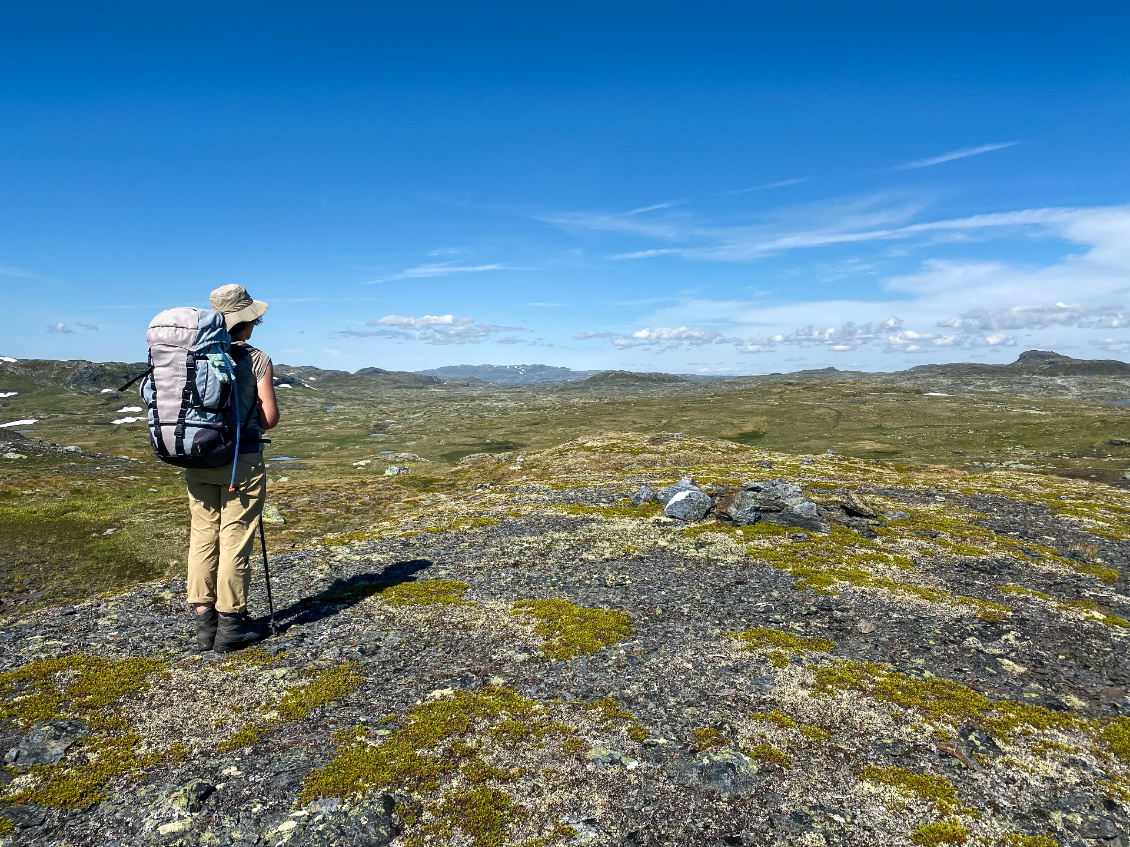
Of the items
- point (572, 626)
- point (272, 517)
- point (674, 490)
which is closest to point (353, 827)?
point (572, 626)

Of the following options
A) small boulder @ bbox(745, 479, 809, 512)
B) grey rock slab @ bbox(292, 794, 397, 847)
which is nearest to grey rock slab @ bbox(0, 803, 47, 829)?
grey rock slab @ bbox(292, 794, 397, 847)

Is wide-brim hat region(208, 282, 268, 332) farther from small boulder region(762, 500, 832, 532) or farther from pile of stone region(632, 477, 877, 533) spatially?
small boulder region(762, 500, 832, 532)

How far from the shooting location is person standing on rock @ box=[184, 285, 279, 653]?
10836 millimetres

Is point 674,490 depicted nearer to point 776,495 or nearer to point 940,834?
point 776,495

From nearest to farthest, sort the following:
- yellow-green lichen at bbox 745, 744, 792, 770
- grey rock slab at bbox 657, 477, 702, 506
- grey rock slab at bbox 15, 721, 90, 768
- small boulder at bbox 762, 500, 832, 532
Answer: grey rock slab at bbox 15, 721, 90, 768 → yellow-green lichen at bbox 745, 744, 792, 770 → small boulder at bbox 762, 500, 832, 532 → grey rock slab at bbox 657, 477, 702, 506

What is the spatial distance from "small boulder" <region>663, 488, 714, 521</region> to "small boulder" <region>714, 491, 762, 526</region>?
1.82 feet

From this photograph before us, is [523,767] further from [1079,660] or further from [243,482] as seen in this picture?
[1079,660]

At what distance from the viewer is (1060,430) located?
115 meters

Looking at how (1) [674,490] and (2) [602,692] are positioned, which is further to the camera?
(1) [674,490]

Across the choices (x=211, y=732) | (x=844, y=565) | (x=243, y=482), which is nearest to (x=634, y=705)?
(x=211, y=732)

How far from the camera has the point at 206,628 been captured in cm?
1155

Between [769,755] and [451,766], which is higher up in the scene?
[451,766]

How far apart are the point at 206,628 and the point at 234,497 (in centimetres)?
310

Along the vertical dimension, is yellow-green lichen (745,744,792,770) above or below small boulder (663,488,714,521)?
below
